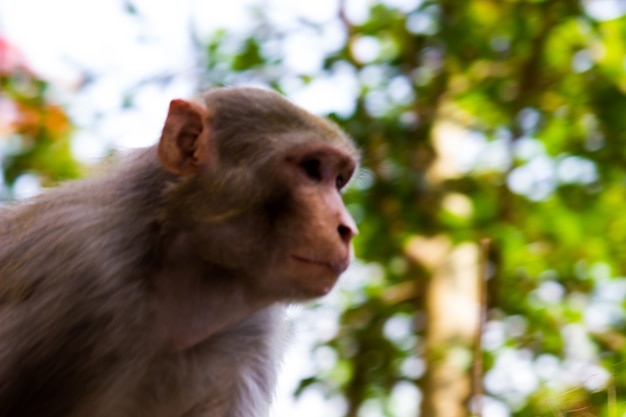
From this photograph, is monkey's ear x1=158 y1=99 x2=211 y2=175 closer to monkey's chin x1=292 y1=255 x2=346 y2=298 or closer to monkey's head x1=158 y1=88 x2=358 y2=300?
monkey's head x1=158 y1=88 x2=358 y2=300

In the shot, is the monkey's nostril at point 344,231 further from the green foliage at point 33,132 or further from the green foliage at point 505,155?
the green foliage at point 33,132

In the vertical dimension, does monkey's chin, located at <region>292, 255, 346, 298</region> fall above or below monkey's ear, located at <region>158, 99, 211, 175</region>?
below

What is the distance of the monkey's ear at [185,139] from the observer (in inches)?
164

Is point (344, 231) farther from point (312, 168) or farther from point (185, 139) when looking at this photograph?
point (185, 139)

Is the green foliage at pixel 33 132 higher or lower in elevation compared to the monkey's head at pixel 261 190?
lower

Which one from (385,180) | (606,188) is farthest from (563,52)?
(385,180)

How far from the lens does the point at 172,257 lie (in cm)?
413

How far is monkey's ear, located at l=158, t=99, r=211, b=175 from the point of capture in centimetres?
416

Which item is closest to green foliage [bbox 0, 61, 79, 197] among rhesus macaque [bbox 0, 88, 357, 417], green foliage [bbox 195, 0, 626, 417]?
green foliage [bbox 195, 0, 626, 417]

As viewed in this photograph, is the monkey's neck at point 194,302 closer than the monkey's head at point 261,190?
No

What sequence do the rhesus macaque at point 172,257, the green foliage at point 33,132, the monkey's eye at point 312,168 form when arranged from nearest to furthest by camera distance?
1. the rhesus macaque at point 172,257
2. the monkey's eye at point 312,168
3. the green foliage at point 33,132

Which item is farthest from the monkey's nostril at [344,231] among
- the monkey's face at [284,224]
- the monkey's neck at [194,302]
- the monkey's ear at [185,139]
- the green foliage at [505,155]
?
the green foliage at [505,155]

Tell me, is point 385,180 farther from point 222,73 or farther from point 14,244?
point 14,244

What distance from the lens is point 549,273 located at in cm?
753
